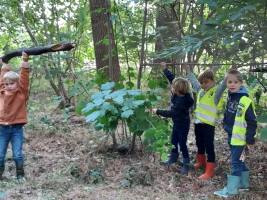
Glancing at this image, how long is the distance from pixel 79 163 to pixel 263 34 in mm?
2899

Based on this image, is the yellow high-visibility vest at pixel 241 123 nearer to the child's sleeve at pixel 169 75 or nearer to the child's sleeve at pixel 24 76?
the child's sleeve at pixel 169 75

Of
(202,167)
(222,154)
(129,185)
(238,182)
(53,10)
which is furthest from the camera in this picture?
(53,10)

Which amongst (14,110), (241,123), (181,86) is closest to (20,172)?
(14,110)

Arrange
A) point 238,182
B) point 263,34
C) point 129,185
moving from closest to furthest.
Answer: point 263,34, point 238,182, point 129,185

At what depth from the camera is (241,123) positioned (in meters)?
2.66

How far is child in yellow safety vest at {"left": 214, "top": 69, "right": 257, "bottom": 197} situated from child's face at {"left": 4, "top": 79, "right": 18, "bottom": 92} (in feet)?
8.82

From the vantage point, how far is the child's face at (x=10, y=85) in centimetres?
315

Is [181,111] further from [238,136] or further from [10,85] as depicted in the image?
[10,85]

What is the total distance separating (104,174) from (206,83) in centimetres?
187

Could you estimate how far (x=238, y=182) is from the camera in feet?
9.05

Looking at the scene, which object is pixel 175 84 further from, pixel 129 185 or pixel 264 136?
pixel 264 136

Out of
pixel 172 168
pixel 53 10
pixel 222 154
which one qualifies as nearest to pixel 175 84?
pixel 172 168

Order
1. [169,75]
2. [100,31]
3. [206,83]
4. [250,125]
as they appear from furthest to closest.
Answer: [100,31] → [169,75] → [206,83] → [250,125]

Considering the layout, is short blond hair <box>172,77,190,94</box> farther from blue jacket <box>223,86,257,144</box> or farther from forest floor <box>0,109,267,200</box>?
forest floor <box>0,109,267,200</box>
